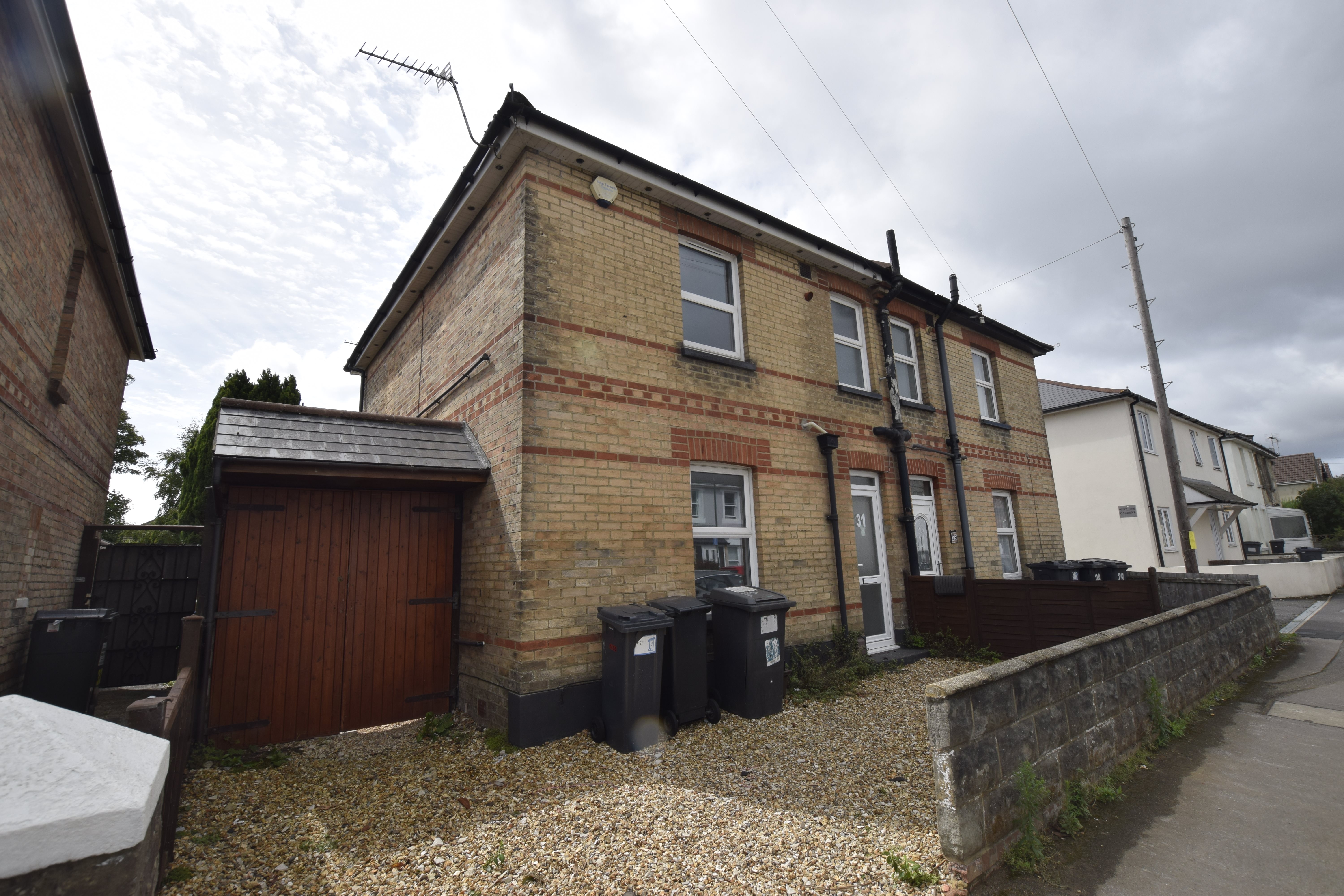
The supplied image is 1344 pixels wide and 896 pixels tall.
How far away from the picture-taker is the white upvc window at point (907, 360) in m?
10.6

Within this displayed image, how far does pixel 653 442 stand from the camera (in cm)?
660

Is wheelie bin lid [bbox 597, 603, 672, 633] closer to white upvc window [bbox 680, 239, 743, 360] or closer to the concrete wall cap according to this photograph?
the concrete wall cap

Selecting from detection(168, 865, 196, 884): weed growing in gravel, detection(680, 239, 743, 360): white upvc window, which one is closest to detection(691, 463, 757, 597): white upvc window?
detection(680, 239, 743, 360): white upvc window

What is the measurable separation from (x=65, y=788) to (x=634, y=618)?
4228 mm

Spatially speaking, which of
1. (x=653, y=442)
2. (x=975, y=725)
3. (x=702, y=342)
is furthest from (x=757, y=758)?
(x=702, y=342)

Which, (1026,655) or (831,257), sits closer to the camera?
(1026,655)

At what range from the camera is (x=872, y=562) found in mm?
8820

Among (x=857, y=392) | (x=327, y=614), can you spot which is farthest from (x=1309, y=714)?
(x=327, y=614)

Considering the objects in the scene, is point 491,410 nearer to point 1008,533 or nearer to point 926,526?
point 926,526

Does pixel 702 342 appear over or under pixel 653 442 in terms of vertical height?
over

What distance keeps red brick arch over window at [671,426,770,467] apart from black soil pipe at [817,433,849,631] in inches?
38.3

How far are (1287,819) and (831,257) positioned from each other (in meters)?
7.45

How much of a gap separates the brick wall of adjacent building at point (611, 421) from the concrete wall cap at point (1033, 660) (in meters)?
3.04

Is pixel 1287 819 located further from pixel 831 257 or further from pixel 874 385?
pixel 831 257
